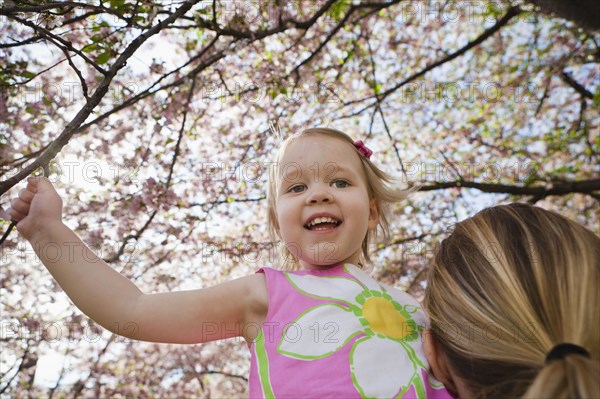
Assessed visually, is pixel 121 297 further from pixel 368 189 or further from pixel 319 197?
pixel 368 189

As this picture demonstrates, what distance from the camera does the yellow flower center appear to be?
1490mm

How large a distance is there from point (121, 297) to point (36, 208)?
1.17 feet

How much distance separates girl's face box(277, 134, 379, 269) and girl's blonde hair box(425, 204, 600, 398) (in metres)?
0.40

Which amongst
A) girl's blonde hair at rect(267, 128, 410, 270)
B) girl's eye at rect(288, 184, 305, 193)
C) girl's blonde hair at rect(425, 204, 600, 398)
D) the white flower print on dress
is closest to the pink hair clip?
girl's blonde hair at rect(267, 128, 410, 270)

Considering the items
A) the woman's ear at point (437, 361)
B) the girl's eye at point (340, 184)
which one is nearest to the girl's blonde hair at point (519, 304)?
the woman's ear at point (437, 361)

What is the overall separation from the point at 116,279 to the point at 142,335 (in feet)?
0.53

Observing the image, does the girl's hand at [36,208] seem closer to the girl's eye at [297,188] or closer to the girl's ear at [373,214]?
the girl's eye at [297,188]

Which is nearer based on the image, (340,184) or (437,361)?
(437,361)

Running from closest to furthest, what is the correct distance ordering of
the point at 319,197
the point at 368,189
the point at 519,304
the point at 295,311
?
the point at 519,304, the point at 295,311, the point at 319,197, the point at 368,189

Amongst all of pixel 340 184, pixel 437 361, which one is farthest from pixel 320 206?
pixel 437 361

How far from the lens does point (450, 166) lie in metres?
5.75

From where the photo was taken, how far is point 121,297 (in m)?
1.42

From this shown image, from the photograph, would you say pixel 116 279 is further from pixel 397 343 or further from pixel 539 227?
pixel 539 227

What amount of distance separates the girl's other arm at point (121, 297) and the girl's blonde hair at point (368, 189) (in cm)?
54
